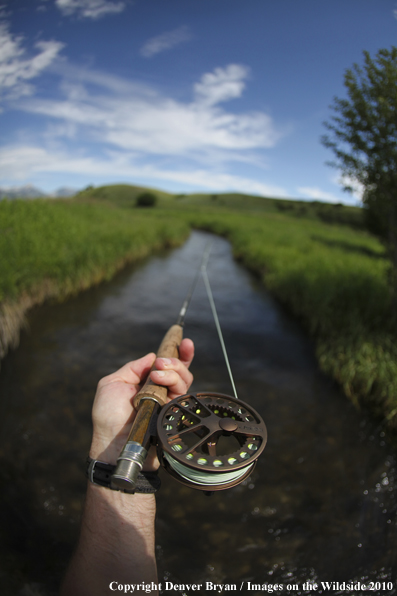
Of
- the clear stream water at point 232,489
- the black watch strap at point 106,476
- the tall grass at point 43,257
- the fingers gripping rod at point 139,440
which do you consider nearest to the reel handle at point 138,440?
the fingers gripping rod at point 139,440

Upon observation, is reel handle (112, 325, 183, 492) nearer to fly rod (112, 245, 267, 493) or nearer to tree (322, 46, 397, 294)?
fly rod (112, 245, 267, 493)

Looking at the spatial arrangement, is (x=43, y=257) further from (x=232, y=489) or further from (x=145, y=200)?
(x=145, y=200)

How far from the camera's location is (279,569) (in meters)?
3.09

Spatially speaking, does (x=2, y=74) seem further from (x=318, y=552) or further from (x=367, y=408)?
(x=367, y=408)

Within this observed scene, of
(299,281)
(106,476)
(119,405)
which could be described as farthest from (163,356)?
(299,281)

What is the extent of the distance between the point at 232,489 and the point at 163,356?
2582mm

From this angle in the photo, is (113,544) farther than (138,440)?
Yes

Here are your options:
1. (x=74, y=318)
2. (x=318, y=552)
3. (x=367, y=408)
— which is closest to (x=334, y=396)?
(x=367, y=408)

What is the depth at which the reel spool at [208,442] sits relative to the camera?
1267mm

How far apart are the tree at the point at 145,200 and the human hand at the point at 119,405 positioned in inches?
1668

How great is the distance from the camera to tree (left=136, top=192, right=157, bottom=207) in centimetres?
4319

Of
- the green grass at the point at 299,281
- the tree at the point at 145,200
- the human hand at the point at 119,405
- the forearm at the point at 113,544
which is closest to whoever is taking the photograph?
the forearm at the point at 113,544

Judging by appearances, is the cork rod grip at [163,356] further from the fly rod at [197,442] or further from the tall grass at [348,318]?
the tall grass at [348,318]

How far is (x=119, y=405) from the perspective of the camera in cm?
197
